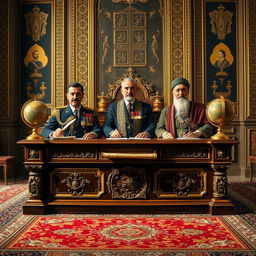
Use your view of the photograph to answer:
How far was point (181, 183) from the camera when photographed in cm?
451

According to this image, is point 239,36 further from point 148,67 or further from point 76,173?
point 76,173

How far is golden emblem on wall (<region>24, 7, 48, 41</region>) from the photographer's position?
8422mm

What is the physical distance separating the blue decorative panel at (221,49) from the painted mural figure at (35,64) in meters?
3.86

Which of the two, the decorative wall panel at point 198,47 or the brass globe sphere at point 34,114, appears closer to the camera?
the brass globe sphere at point 34,114

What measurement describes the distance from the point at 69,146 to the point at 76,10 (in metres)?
4.88

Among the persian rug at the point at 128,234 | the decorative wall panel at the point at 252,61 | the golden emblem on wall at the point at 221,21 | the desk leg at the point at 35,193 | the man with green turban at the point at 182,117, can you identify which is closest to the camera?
the persian rug at the point at 128,234

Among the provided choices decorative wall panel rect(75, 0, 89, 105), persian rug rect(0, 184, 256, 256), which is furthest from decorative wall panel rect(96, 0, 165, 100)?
persian rug rect(0, 184, 256, 256)

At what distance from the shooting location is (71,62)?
8.42 meters

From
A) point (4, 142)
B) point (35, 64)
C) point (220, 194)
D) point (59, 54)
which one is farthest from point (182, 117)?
point (4, 142)

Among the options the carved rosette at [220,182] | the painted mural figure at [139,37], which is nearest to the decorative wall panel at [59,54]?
the painted mural figure at [139,37]

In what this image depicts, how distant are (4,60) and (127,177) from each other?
5.09 m

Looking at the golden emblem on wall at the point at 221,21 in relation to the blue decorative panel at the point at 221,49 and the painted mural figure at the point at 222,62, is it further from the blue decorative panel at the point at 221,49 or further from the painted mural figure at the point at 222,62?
the painted mural figure at the point at 222,62

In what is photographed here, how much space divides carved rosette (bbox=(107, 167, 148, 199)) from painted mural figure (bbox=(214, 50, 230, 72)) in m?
4.75

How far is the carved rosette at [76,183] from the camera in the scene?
455 cm
